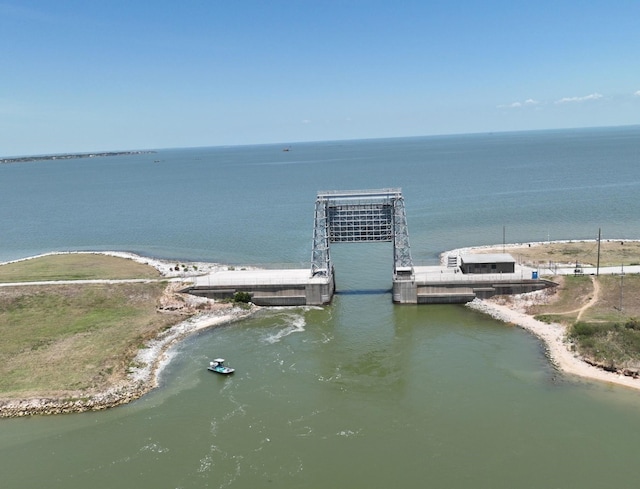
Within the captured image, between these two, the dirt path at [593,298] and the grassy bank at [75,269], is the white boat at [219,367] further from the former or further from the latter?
the dirt path at [593,298]

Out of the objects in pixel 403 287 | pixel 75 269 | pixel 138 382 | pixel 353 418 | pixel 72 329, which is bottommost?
pixel 353 418

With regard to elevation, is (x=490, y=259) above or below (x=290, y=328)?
above

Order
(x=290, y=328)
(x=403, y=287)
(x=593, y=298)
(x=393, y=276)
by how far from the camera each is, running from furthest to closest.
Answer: (x=393, y=276), (x=403, y=287), (x=593, y=298), (x=290, y=328)

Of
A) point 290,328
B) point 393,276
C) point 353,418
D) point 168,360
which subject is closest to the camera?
point 353,418

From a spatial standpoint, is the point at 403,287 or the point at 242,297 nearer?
the point at 403,287

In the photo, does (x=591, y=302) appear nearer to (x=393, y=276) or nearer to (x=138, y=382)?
(x=393, y=276)

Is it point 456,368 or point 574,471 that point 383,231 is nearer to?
point 456,368

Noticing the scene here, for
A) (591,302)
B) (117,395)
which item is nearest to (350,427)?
(117,395)
